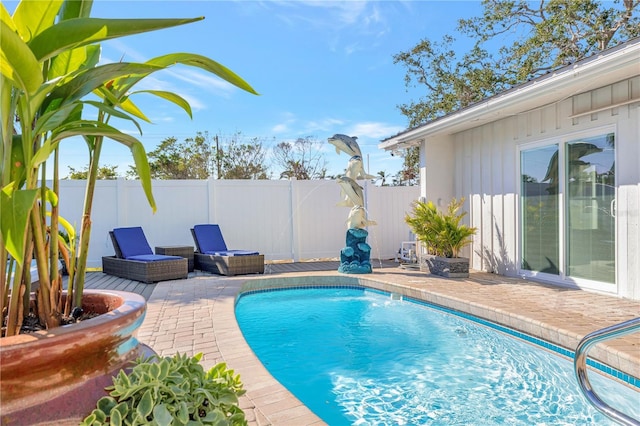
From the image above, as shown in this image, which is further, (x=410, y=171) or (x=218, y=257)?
(x=410, y=171)

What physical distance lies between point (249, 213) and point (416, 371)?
7216mm

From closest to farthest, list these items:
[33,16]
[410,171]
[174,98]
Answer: [33,16]
[174,98]
[410,171]

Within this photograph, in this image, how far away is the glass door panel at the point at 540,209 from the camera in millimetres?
6922

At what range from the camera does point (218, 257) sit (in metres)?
8.48

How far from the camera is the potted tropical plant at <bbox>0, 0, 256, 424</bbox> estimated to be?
1021 mm

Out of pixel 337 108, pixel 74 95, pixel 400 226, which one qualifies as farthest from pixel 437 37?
pixel 74 95

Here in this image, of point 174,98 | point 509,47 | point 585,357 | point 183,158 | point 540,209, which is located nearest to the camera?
point 174,98

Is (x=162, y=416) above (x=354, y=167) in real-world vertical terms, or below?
below

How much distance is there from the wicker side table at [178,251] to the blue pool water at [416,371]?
3257 millimetres

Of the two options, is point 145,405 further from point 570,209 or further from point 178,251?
point 178,251

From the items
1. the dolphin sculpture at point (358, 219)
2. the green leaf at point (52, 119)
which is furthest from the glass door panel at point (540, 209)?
the green leaf at point (52, 119)

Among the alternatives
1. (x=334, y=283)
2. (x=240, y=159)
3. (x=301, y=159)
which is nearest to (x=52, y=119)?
(x=334, y=283)

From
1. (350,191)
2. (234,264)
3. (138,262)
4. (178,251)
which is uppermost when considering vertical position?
(350,191)

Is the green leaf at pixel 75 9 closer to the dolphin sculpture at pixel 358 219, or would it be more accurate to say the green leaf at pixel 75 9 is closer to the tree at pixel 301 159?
the dolphin sculpture at pixel 358 219
